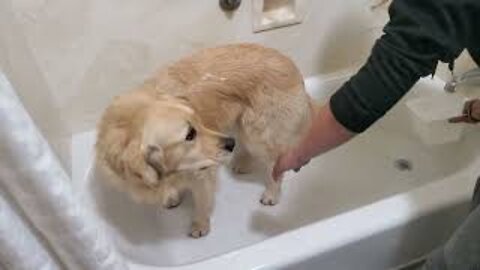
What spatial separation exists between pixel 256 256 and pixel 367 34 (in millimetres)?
893

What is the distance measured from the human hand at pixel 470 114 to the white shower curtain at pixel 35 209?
44.4 inches

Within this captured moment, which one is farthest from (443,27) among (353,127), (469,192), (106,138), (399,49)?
(106,138)

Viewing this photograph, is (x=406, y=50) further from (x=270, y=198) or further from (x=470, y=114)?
(x=270, y=198)

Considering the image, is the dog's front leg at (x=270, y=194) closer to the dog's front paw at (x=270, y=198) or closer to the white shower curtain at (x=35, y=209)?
the dog's front paw at (x=270, y=198)

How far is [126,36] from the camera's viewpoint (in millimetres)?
1338

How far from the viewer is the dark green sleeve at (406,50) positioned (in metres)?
0.68

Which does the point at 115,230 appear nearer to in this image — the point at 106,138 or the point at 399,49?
the point at 106,138

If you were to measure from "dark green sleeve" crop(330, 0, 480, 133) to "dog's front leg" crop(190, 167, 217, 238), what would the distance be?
597mm

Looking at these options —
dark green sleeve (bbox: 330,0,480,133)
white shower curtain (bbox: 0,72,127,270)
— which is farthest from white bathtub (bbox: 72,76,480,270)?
white shower curtain (bbox: 0,72,127,270)

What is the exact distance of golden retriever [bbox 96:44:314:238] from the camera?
113 cm

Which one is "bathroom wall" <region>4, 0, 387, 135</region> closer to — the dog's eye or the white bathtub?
the white bathtub

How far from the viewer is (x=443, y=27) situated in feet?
2.23

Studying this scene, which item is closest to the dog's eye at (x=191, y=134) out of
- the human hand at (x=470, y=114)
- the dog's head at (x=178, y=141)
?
the dog's head at (x=178, y=141)

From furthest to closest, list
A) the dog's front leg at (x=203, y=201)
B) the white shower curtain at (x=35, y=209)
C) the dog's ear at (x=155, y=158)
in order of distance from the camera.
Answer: the dog's front leg at (x=203, y=201) < the dog's ear at (x=155, y=158) < the white shower curtain at (x=35, y=209)
